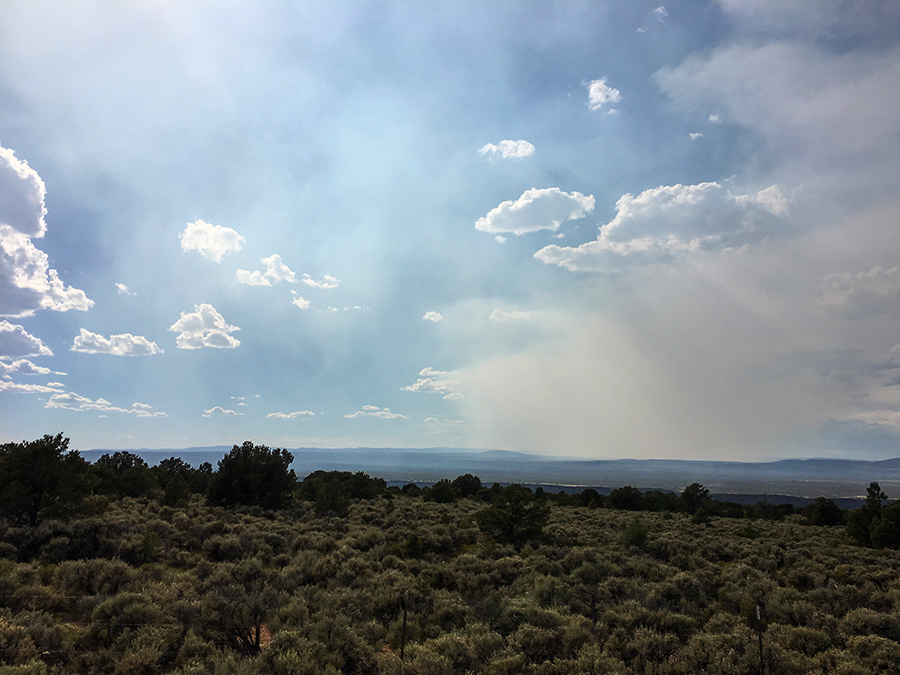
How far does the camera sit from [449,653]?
30.0ft

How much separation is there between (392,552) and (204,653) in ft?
34.7

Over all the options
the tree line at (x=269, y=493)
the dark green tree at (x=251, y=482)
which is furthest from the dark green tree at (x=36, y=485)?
the dark green tree at (x=251, y=482)

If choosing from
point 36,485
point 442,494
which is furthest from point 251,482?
point 442,494

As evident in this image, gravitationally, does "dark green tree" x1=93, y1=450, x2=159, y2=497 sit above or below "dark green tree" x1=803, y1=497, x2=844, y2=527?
above

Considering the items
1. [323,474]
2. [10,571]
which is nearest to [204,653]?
[10,571]

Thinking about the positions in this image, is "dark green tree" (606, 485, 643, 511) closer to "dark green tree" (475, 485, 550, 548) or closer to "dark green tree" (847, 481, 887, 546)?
"dark green tree" (847, 481, 887, 546)

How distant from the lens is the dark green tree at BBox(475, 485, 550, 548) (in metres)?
22.4

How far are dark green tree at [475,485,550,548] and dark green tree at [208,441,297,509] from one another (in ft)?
58.3

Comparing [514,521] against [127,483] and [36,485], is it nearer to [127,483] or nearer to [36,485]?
[36,485]

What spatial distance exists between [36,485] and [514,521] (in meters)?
23.4

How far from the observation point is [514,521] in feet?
74.9

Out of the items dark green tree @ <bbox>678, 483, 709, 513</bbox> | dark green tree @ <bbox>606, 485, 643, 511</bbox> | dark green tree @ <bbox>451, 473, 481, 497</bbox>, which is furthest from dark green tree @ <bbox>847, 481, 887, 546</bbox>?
dark green tree @ <bbox>451, 473, 481, 497</bbox>

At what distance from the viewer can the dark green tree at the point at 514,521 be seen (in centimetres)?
2239

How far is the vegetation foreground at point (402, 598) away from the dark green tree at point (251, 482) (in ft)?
20.1
